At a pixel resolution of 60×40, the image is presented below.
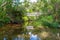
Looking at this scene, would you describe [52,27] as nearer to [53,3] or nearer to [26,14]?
[53,3]

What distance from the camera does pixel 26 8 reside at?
22.4 meters

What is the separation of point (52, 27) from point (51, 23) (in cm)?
52

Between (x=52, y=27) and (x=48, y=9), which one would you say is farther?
(x=48, y=9)

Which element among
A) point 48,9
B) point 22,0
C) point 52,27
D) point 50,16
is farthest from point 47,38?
point 22,0

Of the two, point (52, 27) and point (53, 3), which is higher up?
point (53, 3)

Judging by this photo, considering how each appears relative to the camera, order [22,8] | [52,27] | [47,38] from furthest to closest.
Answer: [22,8]
[52,27]
[47,38]

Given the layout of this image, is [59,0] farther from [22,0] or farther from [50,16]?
[22,0]

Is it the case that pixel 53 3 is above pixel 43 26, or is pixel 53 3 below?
above

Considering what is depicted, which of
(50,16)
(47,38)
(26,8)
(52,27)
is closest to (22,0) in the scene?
(26,8)

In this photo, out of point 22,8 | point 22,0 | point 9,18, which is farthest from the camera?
point 22,0

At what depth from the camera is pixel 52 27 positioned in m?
16.7

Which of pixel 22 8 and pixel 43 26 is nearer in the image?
pixel 43 26

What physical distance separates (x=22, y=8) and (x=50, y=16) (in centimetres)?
391

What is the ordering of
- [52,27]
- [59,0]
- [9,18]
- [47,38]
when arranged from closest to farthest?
[47,38], [52,27], [59,0], [9,18]
